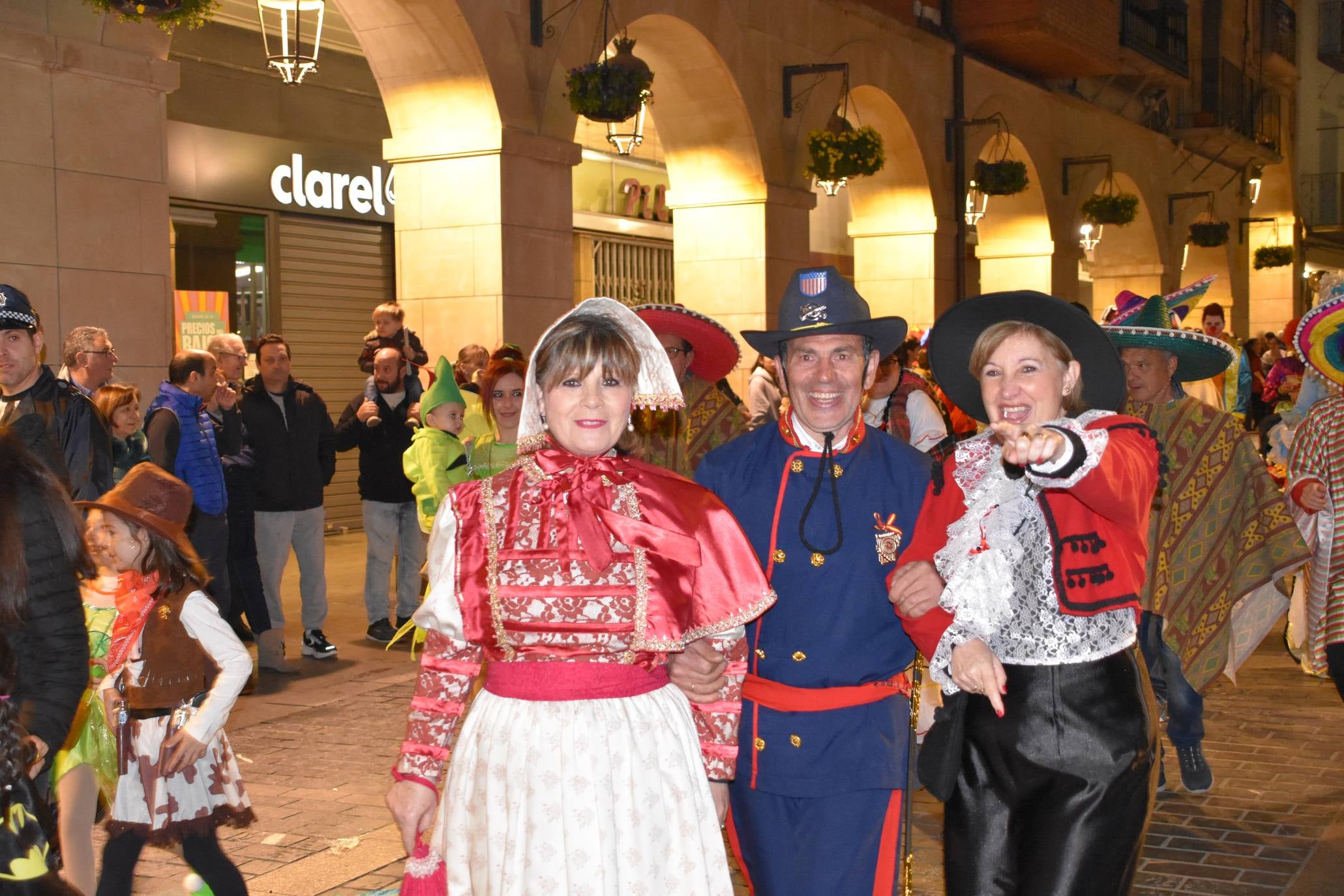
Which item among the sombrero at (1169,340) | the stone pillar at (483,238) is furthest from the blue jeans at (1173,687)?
the stone pillar at (483,238)

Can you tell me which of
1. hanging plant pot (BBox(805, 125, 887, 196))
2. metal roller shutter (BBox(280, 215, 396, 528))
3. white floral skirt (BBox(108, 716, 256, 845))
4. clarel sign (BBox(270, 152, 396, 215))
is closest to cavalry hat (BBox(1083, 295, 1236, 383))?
white floral skirt (BBox(108, 716, 256, 845))

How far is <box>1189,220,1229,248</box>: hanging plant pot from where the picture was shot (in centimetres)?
2759

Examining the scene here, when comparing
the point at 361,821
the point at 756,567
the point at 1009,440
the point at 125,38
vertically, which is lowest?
the point at 361,821

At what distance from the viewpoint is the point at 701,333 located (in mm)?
5520

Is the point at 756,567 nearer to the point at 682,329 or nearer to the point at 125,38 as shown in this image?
the point at 682,329

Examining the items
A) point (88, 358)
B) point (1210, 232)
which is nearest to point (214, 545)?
point (88, 358)

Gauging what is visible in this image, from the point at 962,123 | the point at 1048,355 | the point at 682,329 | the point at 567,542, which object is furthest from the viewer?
the point at 962,123

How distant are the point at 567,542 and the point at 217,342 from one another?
7.11 meters

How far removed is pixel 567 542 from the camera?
328 cm

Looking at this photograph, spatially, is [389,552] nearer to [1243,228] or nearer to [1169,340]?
[1169,340]

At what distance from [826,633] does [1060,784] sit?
69 centimetres

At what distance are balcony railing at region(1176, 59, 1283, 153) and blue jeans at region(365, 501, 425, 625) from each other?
2278 cm

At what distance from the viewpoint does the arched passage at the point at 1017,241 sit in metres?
22.8

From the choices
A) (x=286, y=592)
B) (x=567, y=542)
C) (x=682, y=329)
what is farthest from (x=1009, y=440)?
(x=286, y=592)
